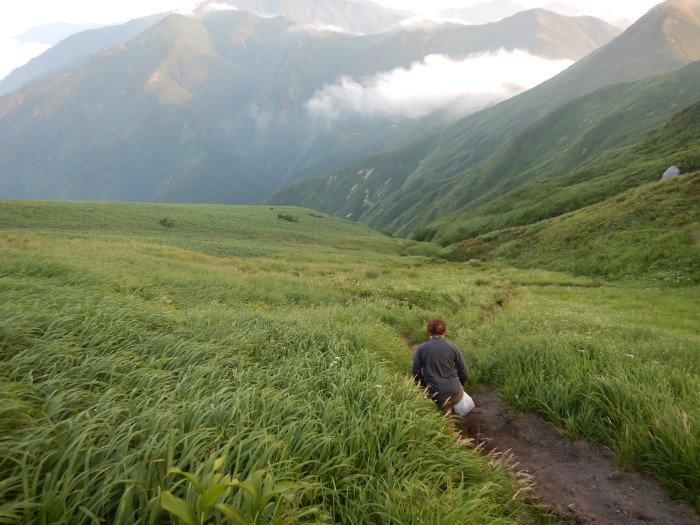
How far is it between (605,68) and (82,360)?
277674 millimetres

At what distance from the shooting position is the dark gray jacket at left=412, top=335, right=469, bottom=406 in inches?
256

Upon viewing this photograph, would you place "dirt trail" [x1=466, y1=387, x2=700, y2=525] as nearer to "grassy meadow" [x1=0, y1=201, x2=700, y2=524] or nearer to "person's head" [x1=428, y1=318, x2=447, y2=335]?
"grassy meadow" [x1=0, y1=201, x2=700, y2=524]

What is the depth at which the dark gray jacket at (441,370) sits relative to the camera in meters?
6.50

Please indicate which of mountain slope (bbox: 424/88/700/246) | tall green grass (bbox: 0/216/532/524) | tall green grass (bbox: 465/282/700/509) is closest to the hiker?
tall green grass (bbox: 465/282/700/509)

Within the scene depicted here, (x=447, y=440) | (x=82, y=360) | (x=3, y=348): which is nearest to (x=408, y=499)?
Result: (x=447, y=440)

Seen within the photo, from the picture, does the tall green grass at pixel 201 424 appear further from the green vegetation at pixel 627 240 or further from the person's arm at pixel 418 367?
the green vegetation at pixel 627 240

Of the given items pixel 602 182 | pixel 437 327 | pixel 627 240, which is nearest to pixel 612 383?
pixel 437 327

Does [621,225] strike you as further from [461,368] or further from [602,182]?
[461,368]

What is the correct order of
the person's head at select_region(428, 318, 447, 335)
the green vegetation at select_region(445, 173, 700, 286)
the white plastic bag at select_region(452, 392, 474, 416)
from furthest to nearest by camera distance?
the green vegetation at select_region(445, 173, 700, 286), the person's head at select_region(428, 318, 447, 335), the white plastic bag at select_region(452, 392, 474, 416)

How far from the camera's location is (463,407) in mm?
6504

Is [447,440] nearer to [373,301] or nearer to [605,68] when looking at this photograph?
[373,301]

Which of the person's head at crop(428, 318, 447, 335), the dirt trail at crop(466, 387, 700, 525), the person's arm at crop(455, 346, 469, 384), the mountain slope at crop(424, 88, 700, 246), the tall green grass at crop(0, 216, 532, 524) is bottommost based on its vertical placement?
the mountain slope at crop(424, 88, 700, 246)

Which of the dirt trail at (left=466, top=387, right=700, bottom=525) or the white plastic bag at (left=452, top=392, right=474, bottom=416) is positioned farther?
the white plastic bag at (left=452, top=392, right=474, bottom=416)

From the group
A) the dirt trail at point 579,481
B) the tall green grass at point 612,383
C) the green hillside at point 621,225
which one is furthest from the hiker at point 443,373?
the green hillside at point 621,225
